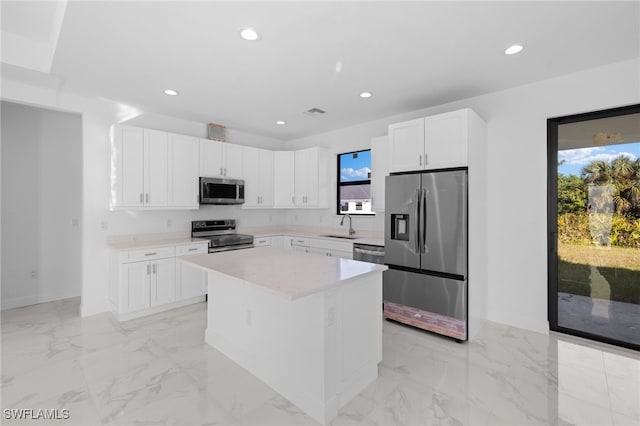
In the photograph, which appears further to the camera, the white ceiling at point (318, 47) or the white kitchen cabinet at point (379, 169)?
the white kitchen cabinet at point (379, 169)

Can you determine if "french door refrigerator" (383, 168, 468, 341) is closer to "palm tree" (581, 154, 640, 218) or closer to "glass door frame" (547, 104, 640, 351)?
"glass door frame" (547, 104, 640, 351)

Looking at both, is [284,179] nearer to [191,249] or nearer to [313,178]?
[313,178]

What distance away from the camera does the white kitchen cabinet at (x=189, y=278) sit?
13.1 ft

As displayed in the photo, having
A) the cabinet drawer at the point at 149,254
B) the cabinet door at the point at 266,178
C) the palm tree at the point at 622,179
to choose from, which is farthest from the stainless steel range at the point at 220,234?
the palm tree at the point at 622,179

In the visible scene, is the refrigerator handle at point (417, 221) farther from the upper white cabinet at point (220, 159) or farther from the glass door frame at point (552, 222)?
the upper white cabinet at point (220, 159)

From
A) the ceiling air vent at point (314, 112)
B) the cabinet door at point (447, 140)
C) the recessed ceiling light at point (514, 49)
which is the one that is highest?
the ceiling air vent at point (314, 112)

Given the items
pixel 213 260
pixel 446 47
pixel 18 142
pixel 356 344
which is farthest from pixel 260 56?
pixel 18 142

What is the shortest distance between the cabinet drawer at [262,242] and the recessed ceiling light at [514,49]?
392cm

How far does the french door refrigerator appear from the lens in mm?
3039

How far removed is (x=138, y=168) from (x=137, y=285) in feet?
4.84

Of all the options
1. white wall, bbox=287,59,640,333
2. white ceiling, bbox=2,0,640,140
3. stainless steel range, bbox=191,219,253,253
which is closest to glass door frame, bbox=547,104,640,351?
white wall, bbox=287,59,640,333

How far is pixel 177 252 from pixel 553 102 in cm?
468

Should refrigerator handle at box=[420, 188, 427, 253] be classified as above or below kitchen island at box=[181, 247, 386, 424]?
above

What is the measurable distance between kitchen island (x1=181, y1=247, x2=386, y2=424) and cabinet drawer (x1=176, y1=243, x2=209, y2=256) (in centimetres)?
150
